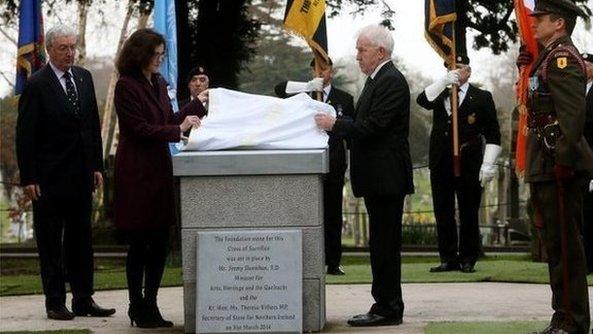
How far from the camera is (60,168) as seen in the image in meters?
9.77

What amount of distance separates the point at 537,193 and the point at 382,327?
4.56 ft

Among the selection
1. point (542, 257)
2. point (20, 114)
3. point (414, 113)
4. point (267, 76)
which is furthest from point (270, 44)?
point (20, 114)

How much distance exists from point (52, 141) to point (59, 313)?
124 centimetres

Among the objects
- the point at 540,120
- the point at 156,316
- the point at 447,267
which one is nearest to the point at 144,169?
the point at 156,316

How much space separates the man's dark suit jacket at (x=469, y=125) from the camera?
43.3ft

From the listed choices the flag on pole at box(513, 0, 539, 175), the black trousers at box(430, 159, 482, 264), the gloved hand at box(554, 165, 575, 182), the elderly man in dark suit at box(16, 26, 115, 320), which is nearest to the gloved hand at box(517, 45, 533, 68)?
the flag on pole at box(513, 0, 539, 175)

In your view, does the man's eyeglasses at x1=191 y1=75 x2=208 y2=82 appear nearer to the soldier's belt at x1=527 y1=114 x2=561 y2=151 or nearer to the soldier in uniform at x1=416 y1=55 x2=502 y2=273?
the soldier in uniform at x1=416 y1=55 x2=502 y2=273

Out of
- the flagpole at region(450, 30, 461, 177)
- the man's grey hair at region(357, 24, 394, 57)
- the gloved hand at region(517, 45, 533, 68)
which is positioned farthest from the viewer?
the flagpole at region(450, 30, 461, 177)

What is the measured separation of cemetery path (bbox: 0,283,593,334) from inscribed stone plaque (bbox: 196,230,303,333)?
1.54 ft

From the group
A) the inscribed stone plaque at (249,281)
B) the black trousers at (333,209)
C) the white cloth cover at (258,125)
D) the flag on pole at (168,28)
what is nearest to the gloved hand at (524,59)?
the white cloth cover at (258,125)

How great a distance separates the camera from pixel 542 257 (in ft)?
50.7

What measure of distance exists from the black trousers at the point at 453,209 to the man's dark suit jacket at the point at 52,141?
4493 mm

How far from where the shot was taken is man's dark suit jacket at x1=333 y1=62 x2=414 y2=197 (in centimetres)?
885

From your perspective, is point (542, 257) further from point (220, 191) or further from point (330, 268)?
point (220, 191)
